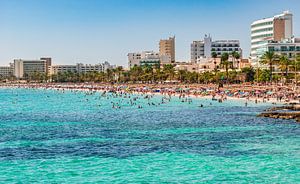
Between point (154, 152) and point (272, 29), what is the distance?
156158 mm

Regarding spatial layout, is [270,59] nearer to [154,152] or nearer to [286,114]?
[286,114]

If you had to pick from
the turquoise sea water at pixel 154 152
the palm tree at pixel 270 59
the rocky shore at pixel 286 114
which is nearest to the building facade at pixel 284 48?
the palm tree at pixel 270 59

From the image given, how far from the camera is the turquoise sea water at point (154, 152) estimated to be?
33562 mm

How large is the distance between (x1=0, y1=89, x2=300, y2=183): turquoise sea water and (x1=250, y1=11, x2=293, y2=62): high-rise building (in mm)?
128835

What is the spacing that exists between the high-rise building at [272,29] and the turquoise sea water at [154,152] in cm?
12884

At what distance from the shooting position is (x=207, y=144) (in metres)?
45.7

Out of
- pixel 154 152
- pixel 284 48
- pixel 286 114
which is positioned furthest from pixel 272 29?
pixel 154 152

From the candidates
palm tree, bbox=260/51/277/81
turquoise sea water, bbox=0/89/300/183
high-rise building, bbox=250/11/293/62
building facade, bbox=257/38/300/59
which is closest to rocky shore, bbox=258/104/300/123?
turquoise sea water, bbox=0/89/300/183

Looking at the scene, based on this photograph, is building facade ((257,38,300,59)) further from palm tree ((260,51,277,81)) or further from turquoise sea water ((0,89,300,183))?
turquoise sea water ((0,89,300,183))

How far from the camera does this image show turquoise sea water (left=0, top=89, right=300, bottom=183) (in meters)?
33.6

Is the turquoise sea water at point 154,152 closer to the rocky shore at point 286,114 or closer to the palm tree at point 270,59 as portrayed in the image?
the rocky shore at point 286,114

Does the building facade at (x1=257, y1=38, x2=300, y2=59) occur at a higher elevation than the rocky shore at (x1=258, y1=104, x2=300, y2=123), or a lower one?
higher

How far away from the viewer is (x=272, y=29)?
624ft

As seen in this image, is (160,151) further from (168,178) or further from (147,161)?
(168,178)
